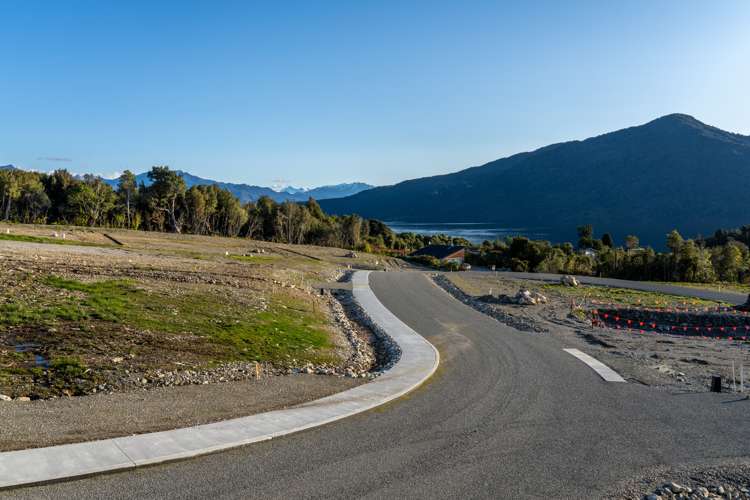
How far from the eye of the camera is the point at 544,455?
30.3ft

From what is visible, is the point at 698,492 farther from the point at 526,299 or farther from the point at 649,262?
the point at 649,262

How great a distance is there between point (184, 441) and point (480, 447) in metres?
5.21

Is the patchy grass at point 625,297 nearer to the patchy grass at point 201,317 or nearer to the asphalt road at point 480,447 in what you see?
the patchy grass at point 201,317

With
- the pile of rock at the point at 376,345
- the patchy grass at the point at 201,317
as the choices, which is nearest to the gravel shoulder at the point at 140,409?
the patchy grass at the point at 201,317

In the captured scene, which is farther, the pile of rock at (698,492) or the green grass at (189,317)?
the green grass at (189,317)

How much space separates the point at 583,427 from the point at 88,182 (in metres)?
95.4

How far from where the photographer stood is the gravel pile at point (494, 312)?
24562mm

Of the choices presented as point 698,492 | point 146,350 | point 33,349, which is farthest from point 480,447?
point 33,349

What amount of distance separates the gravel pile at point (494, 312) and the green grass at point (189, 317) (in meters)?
9.89

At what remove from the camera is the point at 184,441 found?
855 cm

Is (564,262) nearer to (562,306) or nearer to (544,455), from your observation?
(562,306)

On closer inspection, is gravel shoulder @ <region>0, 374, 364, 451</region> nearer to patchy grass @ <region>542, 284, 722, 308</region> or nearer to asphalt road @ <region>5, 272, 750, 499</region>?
asphalt road @ <region>5, 272, 750, 499</region>

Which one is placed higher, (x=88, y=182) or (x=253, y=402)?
(x=88, y=182)

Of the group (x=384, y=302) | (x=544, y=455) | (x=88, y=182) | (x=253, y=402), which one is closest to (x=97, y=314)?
(x=253, y=402)
